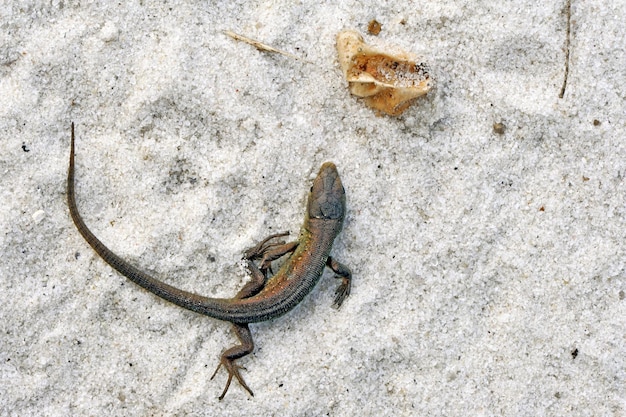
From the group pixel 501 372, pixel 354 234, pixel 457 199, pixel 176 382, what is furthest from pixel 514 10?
pixel 176 382

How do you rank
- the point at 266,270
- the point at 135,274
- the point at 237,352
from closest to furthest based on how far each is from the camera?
the point at 135,274 → the point at 237,352 → the point at 266,270

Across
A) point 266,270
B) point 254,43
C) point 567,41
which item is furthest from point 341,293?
point 567,41

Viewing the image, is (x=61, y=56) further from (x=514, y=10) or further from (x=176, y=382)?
(x=514, y=10)

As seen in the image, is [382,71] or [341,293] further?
[341,293]

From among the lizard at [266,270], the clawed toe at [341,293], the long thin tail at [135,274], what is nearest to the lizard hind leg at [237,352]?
the lizard at [266,270]

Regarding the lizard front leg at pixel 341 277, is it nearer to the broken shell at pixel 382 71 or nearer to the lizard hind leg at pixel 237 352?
the lizard hind leg at pixel 237 352

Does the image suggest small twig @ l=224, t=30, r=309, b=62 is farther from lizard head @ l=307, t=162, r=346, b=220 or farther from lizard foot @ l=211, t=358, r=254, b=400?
lizard foot @ l=211, t=358, r=254, b=400

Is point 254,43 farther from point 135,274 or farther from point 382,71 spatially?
point 135,274
